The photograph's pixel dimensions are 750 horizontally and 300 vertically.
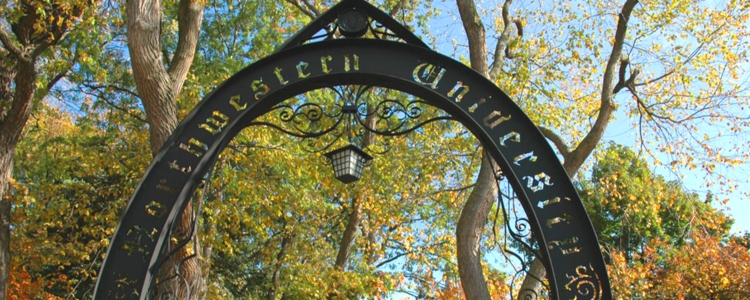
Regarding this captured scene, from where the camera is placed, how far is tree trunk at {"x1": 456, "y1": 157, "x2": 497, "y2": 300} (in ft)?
21.6

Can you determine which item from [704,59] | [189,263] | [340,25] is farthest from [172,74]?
[704,59]

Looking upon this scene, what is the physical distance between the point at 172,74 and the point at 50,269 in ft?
41.2

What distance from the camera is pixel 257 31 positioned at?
14883 mm

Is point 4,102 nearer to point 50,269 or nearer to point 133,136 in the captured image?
point 133,136

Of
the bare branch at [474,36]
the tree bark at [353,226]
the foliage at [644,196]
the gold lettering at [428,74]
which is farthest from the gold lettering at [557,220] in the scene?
the tree bark at [353,226]

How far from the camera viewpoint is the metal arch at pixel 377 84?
3752 mm

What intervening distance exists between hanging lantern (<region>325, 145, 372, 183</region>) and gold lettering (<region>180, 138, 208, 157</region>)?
3.22 ft

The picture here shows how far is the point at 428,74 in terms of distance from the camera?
430 centimetres

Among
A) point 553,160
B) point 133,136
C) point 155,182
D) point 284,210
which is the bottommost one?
point 155,182

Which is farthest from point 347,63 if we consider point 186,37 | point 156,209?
point 186,37

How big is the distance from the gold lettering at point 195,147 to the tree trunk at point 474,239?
11.2 feet

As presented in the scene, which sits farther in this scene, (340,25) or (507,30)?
(507,30)

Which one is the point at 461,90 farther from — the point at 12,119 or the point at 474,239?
the point at 12,119

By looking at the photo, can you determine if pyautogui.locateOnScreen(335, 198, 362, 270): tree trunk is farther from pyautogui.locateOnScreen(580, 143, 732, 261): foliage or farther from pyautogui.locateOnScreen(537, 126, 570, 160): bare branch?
pyautogui.locateOnScreen(537, 126, 570, 160): bare branch
